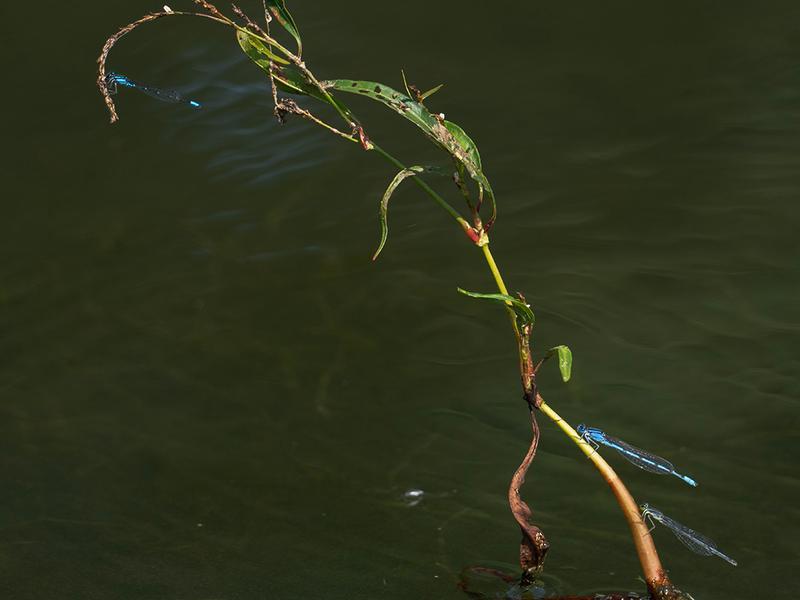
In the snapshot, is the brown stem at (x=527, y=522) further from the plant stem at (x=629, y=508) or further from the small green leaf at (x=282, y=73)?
the small green leaf at (x=282, y=73)

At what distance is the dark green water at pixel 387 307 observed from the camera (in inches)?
79.7

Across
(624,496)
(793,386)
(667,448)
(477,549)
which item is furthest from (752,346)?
(624,496)

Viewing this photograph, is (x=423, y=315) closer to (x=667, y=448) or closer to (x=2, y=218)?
(x=667, y=448)

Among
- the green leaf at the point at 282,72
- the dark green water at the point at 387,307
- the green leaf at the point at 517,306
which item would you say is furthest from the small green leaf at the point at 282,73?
the dark green water at the point at 387,307

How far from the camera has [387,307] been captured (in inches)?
109

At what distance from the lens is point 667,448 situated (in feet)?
7.14

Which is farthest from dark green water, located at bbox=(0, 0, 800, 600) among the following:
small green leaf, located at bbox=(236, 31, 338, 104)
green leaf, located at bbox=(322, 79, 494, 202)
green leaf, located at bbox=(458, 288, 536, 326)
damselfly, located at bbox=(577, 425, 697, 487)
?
small green leaf, located at bbox=(236, 31, 338, 104)

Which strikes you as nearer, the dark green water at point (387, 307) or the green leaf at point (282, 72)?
the green leaf at point (282, 72)

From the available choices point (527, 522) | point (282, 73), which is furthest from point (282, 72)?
point (527, 522)

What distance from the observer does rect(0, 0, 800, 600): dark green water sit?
2.02 metres

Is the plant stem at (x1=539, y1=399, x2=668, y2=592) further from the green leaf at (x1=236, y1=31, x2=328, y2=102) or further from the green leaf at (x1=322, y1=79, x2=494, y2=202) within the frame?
the green leaf at (x1=236, y1=31, x2=328, y2=102)

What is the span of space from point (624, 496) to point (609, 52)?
261cm

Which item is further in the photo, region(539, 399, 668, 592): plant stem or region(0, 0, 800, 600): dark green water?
region(0, 0, 800, 600): dark green water

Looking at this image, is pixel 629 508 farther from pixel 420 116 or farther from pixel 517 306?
pixel 420 116
